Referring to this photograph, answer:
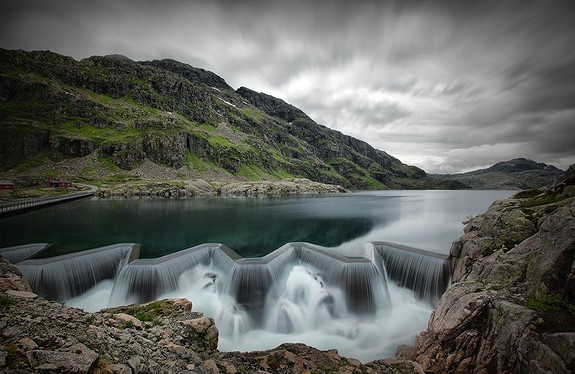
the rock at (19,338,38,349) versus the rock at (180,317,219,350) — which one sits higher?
the rock at (19,338,38,349)

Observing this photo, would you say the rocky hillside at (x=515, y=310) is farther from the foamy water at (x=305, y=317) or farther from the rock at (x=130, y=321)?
the rock at (x=130, y=321)

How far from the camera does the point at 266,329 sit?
17641mm

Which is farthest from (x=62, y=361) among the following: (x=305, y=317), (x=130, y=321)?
(x=305, y=317)

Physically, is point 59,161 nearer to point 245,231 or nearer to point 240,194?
point 240,194

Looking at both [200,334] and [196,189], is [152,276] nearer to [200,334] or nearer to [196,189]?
[200,334]

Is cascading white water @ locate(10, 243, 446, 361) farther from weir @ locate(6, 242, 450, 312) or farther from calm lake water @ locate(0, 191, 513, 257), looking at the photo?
calm lake water @ locate(0, 191, 513, 257)

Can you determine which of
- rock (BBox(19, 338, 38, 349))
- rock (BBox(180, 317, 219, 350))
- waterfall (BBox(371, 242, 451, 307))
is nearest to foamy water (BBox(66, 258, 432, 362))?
waterfall (BBox(371, 242, 451, 307))

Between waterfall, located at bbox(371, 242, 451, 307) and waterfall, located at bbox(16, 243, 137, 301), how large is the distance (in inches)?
1019

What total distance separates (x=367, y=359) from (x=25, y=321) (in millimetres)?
16458

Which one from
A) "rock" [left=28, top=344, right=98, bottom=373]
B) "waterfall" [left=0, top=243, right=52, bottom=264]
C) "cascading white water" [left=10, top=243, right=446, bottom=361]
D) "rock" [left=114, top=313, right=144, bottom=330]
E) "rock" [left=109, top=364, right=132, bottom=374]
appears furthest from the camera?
"waterfall" [left=0, top=243, right=52, bottom=264]

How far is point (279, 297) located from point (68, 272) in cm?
1792

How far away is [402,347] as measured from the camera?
14.8 meters

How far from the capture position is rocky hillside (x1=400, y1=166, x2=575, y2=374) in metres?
8.58

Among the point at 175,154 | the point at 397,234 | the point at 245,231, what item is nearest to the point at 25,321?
the point at 245,231
